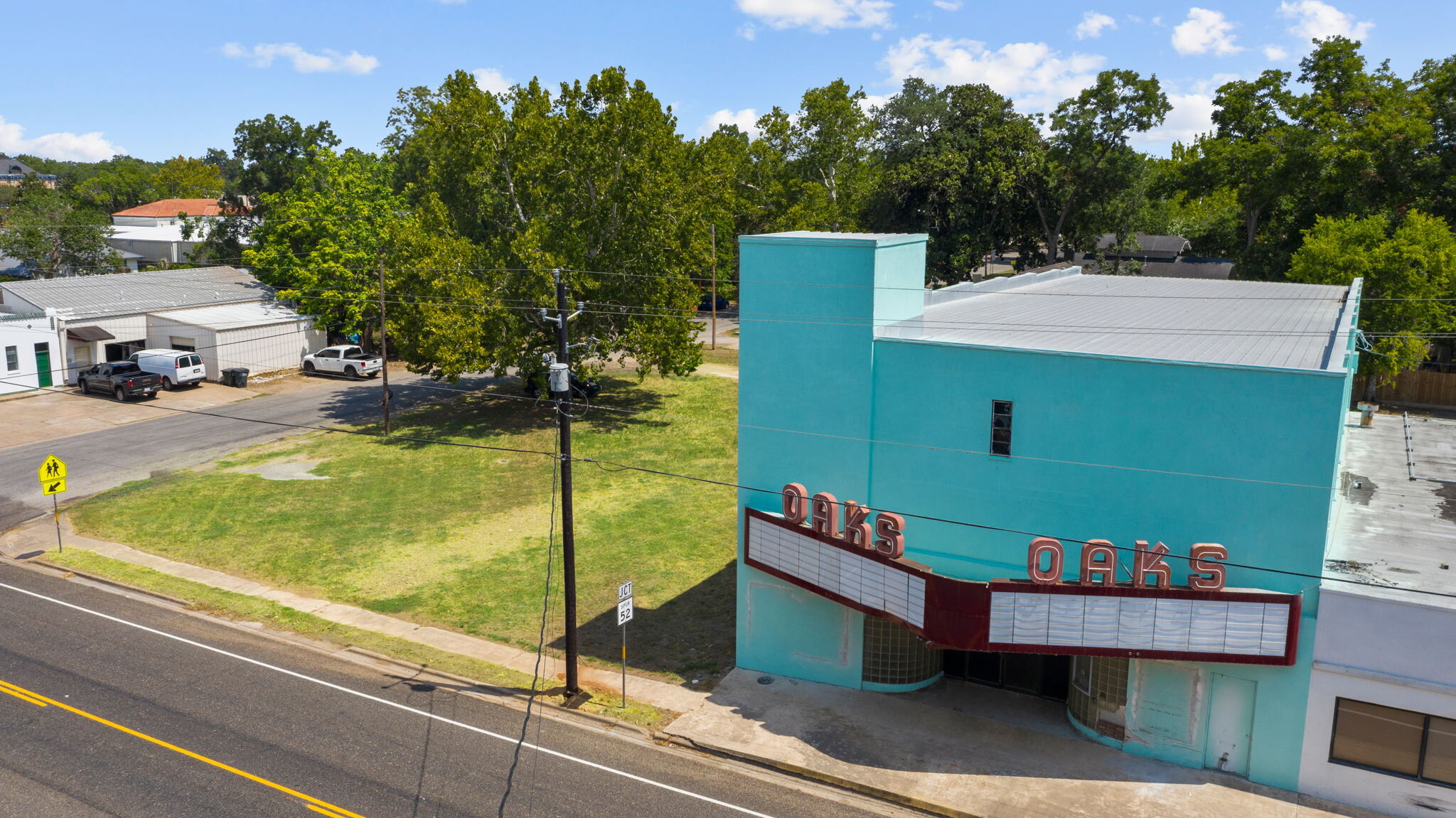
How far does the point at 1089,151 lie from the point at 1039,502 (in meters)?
54.9

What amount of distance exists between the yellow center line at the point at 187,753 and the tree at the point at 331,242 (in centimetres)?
3965

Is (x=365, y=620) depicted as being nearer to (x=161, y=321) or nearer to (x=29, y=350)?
(x=29, y=350)

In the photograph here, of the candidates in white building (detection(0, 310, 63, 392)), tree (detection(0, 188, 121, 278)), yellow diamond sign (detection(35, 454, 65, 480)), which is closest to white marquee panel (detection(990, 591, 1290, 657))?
yellow diamond sign (detection(35, 454, 65, 480))

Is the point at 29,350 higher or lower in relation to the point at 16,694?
higher

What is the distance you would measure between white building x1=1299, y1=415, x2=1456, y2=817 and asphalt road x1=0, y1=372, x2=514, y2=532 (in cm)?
3754

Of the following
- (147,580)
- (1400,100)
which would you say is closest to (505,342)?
(147,580)

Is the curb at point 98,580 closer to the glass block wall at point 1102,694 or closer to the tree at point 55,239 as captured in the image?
the glass block wall at point 1102,694

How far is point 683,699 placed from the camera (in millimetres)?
21344

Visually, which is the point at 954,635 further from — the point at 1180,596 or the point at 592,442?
the point at 592,442

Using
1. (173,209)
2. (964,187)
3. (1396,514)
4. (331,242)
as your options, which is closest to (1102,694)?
(1396,514)

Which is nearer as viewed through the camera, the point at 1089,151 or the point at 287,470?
the point at 287,470

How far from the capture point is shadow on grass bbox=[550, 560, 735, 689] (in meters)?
23.1

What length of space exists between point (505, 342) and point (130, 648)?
912 inches

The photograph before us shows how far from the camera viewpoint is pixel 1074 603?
17656mm
